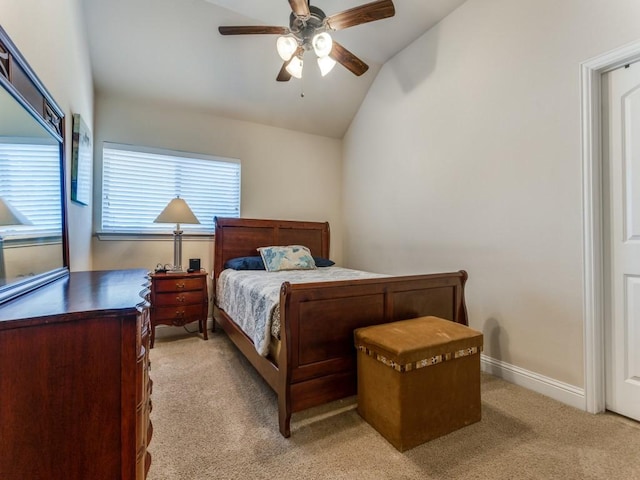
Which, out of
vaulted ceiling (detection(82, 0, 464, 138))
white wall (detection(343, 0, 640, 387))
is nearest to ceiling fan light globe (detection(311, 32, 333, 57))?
vaulted ceiling (detection(82, 0, 464, 138))

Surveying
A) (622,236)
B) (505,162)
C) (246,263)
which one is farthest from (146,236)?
(622,236)

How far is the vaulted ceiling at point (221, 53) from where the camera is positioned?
104 inches

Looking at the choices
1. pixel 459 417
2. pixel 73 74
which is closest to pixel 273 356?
pixel 459 417

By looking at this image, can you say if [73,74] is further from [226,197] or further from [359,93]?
[359,93]

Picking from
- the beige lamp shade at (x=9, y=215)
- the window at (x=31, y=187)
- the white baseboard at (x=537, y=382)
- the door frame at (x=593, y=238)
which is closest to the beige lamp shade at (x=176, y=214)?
the window at (x=31, y=187)

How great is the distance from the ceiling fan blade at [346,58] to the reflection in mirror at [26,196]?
1.84 meters

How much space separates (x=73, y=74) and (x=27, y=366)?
86.5 inches

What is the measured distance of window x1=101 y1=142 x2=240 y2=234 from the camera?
314cm

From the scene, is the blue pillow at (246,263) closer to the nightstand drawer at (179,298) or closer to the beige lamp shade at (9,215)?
the nightstand drawer at (179,298)

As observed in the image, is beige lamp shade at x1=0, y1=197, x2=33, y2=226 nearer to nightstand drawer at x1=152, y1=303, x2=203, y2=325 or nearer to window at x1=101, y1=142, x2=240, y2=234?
nightstand drawer at x1=152, y1=303, x2=203, y2=325

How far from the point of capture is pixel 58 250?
1.61 m

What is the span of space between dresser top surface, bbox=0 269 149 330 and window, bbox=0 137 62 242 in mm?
236

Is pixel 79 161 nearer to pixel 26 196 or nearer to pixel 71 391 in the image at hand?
pixel 26 196

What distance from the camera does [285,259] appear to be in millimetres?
3359
